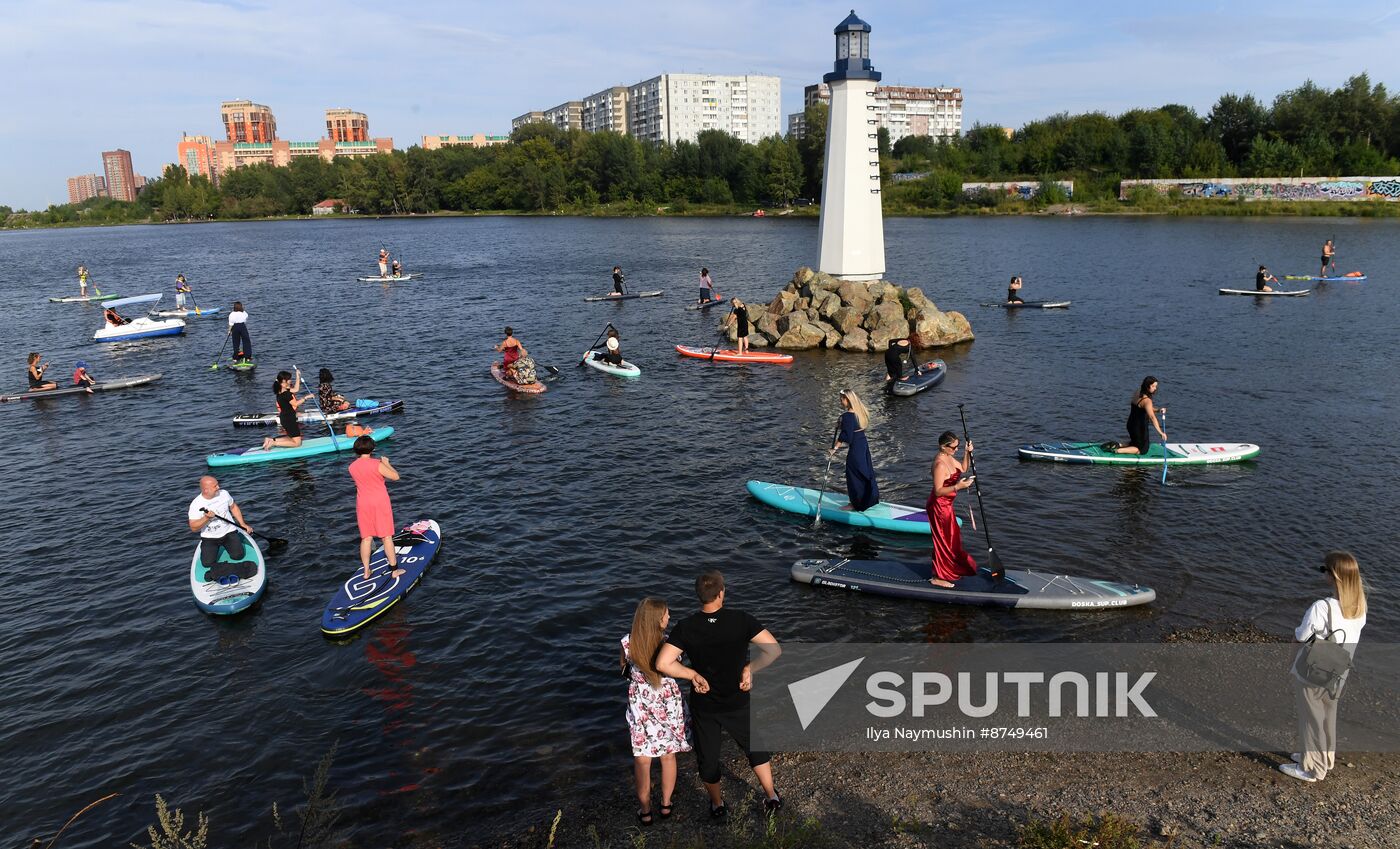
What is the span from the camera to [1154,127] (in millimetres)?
113688

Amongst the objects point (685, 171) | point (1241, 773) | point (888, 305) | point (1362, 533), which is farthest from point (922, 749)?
point (685, 171)

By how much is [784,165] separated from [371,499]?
126m

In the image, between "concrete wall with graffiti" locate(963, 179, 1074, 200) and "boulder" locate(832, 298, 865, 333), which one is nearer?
"boulder" locate(832, 298, 865, 333)

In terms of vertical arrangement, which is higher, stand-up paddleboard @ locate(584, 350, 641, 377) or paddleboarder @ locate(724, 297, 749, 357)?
paddleboarder @ locate(724, 297, 749, 357)

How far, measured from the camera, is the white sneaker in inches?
337

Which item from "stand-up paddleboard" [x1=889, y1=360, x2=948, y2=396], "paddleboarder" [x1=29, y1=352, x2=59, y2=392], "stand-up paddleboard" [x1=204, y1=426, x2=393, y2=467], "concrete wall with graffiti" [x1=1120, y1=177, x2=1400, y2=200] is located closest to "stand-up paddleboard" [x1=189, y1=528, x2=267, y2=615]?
"stand-up paddleboard" [x1=204, y1=426, x2=393, y2=467]

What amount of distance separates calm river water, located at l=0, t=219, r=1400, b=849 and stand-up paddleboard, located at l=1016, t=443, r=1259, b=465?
355mm

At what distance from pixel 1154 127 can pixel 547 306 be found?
4057 inches

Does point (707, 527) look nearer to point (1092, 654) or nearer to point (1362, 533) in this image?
point (1092, 654)

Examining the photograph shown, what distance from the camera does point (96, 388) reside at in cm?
2761

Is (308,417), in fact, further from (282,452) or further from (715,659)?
(715,659)

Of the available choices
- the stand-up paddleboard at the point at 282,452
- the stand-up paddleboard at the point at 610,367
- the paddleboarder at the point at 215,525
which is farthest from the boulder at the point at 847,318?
the paddleboarder at the point at 215,525

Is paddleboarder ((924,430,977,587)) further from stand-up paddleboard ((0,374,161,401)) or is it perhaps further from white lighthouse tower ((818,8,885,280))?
stand-up paddleboard ((0,374,161,401))

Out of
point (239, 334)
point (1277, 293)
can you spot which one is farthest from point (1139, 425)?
point (1277, 293)
